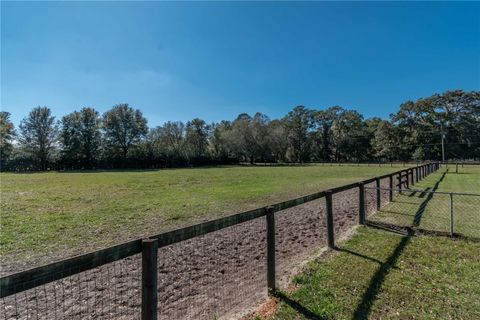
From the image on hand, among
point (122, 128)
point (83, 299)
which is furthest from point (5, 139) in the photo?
point (83, 299)

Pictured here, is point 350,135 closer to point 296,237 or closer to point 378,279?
point 296,237

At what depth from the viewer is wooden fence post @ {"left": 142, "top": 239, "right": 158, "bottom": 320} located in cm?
237

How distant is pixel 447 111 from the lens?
69438 mm

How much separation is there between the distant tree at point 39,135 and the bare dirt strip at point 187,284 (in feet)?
217

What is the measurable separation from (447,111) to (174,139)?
232ft

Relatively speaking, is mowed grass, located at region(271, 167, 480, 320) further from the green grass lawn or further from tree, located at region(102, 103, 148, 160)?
tree, located at region(102, 103, 148, 160)

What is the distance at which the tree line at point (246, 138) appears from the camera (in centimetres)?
5850

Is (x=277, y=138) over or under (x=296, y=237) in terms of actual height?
over

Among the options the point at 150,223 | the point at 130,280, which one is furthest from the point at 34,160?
the point at 130,280

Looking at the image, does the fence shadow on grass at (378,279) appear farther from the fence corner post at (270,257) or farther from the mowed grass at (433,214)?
the fence corner post at (270,257)

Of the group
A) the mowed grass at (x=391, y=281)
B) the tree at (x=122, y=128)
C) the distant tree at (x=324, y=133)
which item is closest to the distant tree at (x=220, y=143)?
the tree at (x=122, y=128)

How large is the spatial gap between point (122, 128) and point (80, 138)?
8876 mm

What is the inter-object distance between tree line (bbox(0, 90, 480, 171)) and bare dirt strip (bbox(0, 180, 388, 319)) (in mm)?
58937

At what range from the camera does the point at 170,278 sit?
4.32 m
